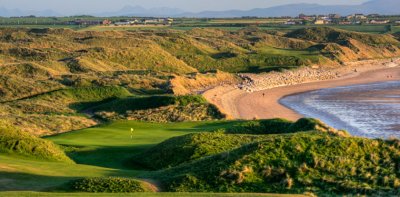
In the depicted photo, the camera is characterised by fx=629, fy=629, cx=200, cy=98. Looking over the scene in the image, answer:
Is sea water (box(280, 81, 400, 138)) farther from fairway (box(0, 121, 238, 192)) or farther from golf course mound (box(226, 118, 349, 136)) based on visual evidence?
fairway (box(0, 121, 238, 192))

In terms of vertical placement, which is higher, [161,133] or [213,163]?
[213,163]

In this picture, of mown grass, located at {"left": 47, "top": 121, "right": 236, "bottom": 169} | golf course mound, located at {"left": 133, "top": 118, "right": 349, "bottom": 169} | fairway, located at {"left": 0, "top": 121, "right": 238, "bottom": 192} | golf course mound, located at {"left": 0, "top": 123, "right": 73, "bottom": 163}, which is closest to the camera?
fairway, located at {"left": 0, "top": 121, "right": 238, "bottom": 192}

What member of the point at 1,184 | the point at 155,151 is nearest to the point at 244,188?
the point at 1,184

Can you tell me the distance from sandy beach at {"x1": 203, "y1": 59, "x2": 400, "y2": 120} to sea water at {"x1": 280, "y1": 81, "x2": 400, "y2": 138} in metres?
2.19

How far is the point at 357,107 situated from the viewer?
6281cm

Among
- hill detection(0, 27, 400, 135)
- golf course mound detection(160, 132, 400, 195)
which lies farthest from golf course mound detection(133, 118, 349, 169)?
hill detection(0, 27, 400, 135)

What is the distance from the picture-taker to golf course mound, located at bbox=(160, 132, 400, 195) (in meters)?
19.8

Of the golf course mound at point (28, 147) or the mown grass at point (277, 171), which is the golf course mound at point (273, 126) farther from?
the mown grass at point (277, 171)

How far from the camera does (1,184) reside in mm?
19297

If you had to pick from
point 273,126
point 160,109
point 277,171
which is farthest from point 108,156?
point 160,109

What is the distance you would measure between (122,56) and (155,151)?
220 ft

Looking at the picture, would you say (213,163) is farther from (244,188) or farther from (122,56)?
(122,56)

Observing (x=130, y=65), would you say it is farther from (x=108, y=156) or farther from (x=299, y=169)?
(x=299, y=169)

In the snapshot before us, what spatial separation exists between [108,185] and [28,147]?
32.8ft
